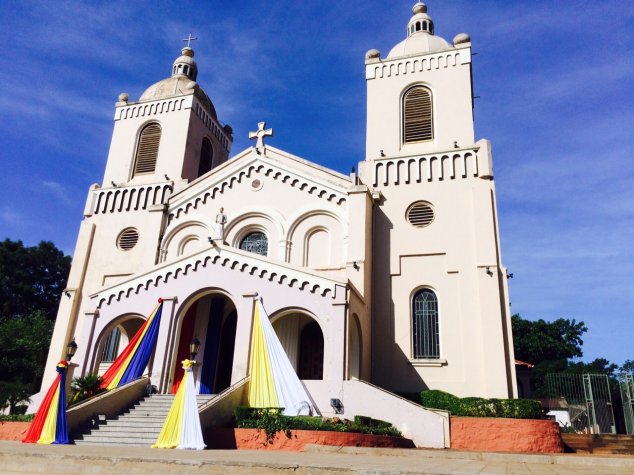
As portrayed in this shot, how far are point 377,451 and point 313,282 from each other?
6.68m

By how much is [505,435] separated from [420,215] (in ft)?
30.1

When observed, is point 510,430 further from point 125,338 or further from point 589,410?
point 125,338

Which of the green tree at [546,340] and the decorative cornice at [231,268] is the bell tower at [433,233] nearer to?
the decorative cornice at [231,268]

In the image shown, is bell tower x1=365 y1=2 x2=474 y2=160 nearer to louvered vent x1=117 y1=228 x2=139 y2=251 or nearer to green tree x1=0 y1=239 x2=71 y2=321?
louvered vent x1=117 y1=228 x2=139 y2=251

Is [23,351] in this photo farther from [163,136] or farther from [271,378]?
[271,378]

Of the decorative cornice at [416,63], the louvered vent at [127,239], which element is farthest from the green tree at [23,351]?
the decorative cornice at [416,63]

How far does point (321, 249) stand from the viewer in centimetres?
2080

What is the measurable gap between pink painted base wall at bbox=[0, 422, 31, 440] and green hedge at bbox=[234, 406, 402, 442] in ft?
17.4

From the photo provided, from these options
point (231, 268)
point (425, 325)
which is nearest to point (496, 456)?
point (425, 325)

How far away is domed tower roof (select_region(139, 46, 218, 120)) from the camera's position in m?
27.1

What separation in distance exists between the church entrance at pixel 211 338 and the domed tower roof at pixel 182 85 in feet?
41.0

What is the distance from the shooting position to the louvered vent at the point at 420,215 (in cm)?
2055

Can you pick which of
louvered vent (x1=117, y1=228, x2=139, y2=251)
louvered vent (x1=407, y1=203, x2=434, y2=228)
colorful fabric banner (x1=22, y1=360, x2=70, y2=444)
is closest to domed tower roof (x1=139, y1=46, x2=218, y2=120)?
louvered vent (x1=117, y1=228, x2=139, y2=251)

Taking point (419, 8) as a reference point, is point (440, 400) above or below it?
below
